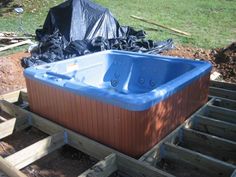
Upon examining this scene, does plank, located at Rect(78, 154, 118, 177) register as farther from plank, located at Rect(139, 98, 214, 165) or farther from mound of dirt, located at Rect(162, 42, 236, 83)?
mound of dirt, located at Rect(162, 42, 236, 83)

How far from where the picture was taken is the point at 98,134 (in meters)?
4.03

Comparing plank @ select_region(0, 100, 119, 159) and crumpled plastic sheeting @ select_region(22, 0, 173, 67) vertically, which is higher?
crumpled plastic sheeting @ select_region(22, 0, 173, 67)

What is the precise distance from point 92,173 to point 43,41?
549 cm

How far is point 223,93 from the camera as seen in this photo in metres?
5.37

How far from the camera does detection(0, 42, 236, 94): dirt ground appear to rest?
6430 mm

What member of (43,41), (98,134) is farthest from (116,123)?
(43,41)

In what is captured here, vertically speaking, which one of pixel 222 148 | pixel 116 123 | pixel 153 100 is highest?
pixel 153 100

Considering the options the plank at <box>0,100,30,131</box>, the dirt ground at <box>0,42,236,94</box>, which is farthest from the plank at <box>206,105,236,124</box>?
the plank at <box>0,100,30,131</box>

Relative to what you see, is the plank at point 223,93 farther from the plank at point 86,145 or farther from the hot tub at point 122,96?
the plank at point 86,145

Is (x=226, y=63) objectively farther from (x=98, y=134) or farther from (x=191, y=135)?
(x=98, y=134)

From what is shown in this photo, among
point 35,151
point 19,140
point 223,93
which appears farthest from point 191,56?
point 35,151

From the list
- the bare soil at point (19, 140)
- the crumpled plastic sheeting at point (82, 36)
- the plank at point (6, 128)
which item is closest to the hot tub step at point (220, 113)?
the bare soil at point (19, 140)

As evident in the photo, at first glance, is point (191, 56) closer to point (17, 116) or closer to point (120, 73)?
point (120, 73)

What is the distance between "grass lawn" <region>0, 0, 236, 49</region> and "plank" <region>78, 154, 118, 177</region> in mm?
5553
